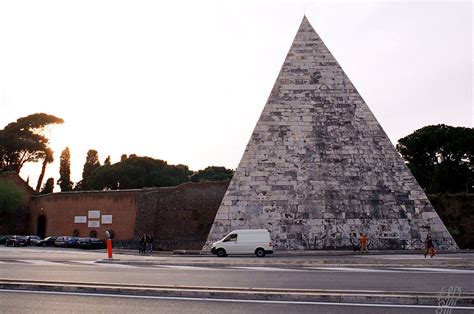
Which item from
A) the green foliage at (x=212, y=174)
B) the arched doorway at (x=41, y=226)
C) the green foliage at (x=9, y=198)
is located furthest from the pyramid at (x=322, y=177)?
the green foliage at (x=212, y=174)

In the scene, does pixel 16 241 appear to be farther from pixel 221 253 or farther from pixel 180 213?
pixel 221 253

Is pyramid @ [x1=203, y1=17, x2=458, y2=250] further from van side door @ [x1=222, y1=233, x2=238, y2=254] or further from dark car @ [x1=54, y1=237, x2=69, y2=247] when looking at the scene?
dark car @ [x1=54, y1=237, x2=69, y2=247]

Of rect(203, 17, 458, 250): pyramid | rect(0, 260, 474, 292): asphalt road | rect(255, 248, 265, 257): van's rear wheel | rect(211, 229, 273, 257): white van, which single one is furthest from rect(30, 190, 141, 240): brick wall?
rect(0, 260, 474, 292): asphalt road

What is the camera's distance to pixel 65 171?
171ft

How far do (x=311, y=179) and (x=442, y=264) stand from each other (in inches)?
377

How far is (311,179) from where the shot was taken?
2078cm

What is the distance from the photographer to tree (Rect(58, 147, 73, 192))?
5166 cm

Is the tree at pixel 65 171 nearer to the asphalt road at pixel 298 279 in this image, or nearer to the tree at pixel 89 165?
the tree at pixel 89 165

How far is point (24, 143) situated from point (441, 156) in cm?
3725

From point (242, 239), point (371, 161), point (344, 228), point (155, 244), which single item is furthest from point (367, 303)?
point (155, 244)

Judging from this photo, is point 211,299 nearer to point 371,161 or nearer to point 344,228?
point 344,228

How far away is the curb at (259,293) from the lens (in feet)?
19.5

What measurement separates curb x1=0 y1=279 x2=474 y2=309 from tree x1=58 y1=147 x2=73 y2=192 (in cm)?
4621

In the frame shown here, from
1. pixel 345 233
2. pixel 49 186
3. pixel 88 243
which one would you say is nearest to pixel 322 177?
pixel 345 233
